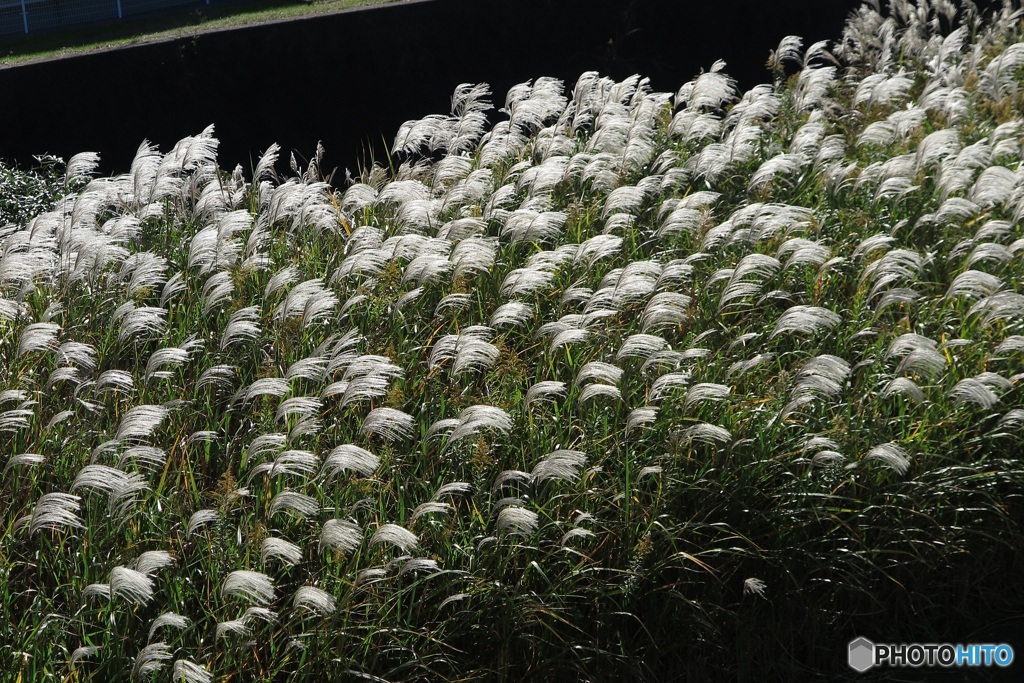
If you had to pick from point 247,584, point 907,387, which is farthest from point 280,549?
point 907,387

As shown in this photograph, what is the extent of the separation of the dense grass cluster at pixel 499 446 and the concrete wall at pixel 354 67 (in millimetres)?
3261

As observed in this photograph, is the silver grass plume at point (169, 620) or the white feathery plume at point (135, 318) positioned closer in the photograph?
the silver grass plume at point (169, 620)

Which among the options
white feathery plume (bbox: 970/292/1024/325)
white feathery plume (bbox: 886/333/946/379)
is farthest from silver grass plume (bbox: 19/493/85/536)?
white feathery plume (bbox: 970/292/1024/325)

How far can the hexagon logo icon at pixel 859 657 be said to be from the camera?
4027 millimetres

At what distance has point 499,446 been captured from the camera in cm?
408

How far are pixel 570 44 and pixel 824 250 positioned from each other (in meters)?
6.35

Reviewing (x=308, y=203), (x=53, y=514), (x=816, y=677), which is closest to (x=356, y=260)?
(x=308, y=203)

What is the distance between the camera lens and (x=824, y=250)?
15.3 ft

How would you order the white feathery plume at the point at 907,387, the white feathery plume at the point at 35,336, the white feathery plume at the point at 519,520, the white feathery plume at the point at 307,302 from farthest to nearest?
1. the white feathery plume at the point at 307,302
2. the white feathery plume at the point at 35,336
3. the white feathery plume at the point at 907,387
4. the white feathery plume at the point at 519,520

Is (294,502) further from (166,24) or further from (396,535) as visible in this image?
(166,24)

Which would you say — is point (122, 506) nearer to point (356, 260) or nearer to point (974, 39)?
point (356, 260)

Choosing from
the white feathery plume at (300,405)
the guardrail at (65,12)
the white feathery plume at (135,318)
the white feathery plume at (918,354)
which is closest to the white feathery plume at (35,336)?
the white feathery plume at (135,318)

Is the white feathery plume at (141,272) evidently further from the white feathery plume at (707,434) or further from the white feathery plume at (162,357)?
the white feathery plume at (707,434)

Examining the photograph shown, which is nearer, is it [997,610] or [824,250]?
[997,610]
